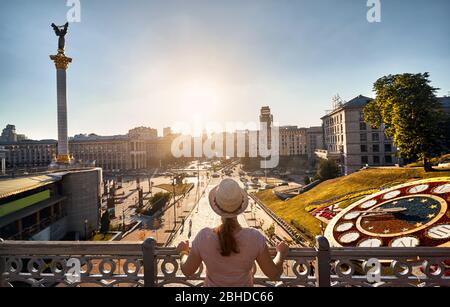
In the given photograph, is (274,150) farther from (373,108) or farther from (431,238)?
(431,238)

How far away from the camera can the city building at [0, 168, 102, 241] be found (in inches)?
906

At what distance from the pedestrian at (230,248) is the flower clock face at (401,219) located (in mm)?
13313

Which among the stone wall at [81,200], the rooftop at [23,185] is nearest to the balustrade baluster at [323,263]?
the rooftop at [23,185]

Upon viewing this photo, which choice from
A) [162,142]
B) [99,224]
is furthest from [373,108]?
[162,142]

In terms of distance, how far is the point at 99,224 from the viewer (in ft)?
121

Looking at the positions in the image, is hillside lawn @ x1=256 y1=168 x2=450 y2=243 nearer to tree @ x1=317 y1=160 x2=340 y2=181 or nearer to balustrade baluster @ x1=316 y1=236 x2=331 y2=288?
tree @ x1=317 y1=160 x2=340 y2=181

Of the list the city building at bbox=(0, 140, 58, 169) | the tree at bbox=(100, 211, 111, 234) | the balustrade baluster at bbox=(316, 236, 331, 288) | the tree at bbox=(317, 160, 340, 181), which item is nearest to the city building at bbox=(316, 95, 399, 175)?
the tree at bbox=(317, 160, 340, 181)

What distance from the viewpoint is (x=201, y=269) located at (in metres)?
5.41

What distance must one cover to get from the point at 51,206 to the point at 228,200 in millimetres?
33252

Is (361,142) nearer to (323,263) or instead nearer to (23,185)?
(23,185)

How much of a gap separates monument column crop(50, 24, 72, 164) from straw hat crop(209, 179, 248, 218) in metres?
43.8

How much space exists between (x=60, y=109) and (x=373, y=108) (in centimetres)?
4540

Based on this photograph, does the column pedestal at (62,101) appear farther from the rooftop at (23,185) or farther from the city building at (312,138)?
the city building at (312,138)

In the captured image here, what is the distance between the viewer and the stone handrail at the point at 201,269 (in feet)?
16.7
